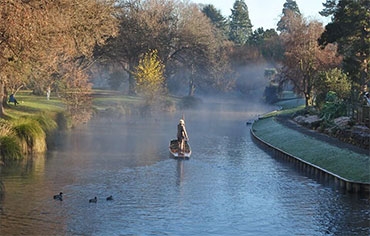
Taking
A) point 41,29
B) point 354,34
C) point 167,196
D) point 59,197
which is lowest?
point 167,196

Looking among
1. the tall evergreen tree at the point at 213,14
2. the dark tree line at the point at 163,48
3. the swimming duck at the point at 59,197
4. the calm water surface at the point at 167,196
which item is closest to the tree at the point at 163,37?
the dark tree line at the point at 163,48

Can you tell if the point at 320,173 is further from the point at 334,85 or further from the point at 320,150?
the point at 334,85

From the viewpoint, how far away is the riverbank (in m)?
33.1

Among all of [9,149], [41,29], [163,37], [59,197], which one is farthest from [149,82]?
[59,197]

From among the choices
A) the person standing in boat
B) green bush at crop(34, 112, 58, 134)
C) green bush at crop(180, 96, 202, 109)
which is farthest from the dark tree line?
the person standing in boat

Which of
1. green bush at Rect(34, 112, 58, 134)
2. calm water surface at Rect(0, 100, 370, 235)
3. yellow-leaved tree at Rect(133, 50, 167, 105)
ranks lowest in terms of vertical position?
calm water surface at Rect(0, 100, 370, 235)

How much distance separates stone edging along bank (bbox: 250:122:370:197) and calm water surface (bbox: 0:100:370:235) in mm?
714

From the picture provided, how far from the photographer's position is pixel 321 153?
39688 millimetres

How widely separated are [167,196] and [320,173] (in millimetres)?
11243

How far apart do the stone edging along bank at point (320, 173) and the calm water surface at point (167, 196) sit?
2.34 feet

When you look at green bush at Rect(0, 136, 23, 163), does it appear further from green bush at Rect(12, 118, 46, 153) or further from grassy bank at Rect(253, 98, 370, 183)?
grassy bank at Rect(253, 98, 370, 183)

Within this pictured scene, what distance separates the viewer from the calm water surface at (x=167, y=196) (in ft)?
75.3

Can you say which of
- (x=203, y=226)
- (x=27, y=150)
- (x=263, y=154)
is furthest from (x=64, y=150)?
(x=203, y=226)

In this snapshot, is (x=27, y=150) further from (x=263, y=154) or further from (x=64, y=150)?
(x=263, y=154)
